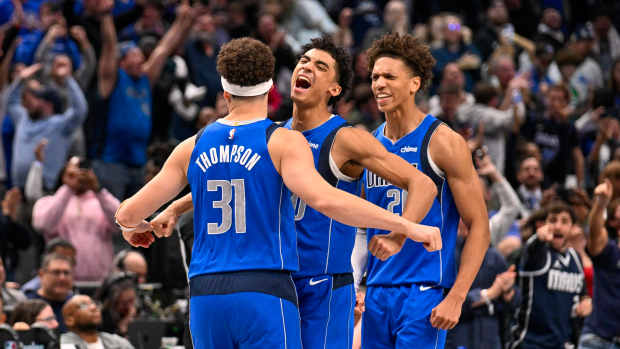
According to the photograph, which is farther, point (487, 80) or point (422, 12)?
point (422, 12)

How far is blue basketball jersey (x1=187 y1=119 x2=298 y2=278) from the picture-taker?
16.5 ft

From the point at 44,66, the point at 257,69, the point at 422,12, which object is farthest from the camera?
the point at 422,12

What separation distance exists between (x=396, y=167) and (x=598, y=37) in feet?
47.2

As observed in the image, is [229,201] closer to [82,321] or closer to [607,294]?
[82,321]

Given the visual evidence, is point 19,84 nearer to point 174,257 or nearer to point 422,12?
point 174,257

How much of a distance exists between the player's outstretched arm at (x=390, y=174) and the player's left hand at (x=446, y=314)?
0.71 metres

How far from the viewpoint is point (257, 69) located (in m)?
5.16

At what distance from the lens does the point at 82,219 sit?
1093 centimetres

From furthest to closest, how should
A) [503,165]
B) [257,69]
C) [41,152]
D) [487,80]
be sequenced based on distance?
[487,80] < [503,165] < [41,152] < [257,69]

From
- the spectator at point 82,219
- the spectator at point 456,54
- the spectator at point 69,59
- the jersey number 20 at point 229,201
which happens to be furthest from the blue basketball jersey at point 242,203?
the spectator at point 456,54

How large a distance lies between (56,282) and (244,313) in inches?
196

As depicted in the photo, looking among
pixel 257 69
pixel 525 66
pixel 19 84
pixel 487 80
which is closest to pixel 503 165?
pixel 487 80

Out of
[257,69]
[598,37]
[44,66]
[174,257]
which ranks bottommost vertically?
[174,257]

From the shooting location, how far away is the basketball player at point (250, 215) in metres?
4.91
